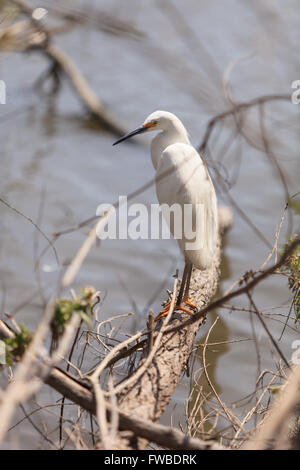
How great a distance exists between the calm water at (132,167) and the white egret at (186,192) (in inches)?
9.1

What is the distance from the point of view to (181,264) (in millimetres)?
4840

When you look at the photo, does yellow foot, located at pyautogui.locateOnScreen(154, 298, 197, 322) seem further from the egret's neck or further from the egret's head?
the egret's head

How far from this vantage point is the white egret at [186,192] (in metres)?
2.87

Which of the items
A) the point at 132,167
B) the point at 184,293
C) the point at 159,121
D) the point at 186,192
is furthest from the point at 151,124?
the point at 132,167

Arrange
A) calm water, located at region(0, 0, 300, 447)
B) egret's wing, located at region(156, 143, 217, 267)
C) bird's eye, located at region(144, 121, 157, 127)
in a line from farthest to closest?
calm water, located at region(0, 0, 300, 447) → bird's eye, located at region(144, 121, 157, 127) → egret's wing, located at region(156, 143, 217, 267)

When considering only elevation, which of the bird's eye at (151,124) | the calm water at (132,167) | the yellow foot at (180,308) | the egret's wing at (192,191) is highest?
the bird's eye at (151,124)

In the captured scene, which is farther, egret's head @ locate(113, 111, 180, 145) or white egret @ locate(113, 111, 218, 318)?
egret's head @ locate(113, 111, 180, 145)

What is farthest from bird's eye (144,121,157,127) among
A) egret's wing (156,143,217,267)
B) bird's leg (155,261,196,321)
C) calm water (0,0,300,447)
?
bird's leg (155,261,196,321)

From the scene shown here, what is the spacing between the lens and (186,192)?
287 centimetres

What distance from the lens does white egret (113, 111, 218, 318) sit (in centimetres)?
287

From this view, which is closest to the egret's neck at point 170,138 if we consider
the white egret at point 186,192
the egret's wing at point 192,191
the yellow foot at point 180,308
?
the white egret at point 186,192

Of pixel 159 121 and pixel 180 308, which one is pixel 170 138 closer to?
pixel 159 121

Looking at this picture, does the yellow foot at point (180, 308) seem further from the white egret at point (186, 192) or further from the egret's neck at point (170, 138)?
the egret's neck at point (170, 138)
